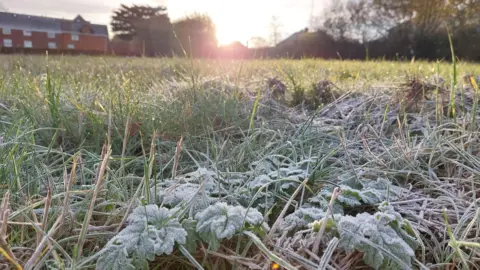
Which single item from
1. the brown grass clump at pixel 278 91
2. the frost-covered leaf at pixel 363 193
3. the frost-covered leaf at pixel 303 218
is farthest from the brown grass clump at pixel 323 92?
the frost-covered leaf at pixel 303 218

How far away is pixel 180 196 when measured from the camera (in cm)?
91

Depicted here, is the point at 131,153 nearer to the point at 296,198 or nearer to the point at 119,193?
the point at 119,193

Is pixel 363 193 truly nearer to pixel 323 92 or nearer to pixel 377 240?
pixel 377 240

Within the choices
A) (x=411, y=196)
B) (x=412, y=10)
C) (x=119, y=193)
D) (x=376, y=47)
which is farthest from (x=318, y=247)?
(x=412, y=10)

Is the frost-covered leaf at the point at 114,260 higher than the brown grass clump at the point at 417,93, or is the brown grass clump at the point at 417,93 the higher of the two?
the brown grass clump at the point at 417,93

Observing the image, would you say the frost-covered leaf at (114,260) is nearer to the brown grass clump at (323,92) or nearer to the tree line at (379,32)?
the brown grass clump at (323,92)

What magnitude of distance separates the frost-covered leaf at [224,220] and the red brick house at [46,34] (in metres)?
6.83

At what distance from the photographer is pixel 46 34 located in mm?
11336

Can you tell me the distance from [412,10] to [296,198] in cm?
1677

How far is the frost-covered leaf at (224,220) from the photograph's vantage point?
29.2 inches

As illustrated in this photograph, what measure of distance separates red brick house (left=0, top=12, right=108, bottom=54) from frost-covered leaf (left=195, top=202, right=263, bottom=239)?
6834mm

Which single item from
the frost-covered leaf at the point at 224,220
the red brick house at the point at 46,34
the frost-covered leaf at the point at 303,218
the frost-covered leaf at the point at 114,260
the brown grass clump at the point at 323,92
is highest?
the red brick house at the point at 46,34

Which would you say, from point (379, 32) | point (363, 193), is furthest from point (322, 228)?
point (379, 32)

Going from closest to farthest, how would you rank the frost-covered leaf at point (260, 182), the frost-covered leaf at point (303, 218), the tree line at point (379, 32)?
1. the frost-covered leaf at point (303, 218)
2. the frost-covered leaf at point (260, 182)
3. the tree line at point (379, 32)
